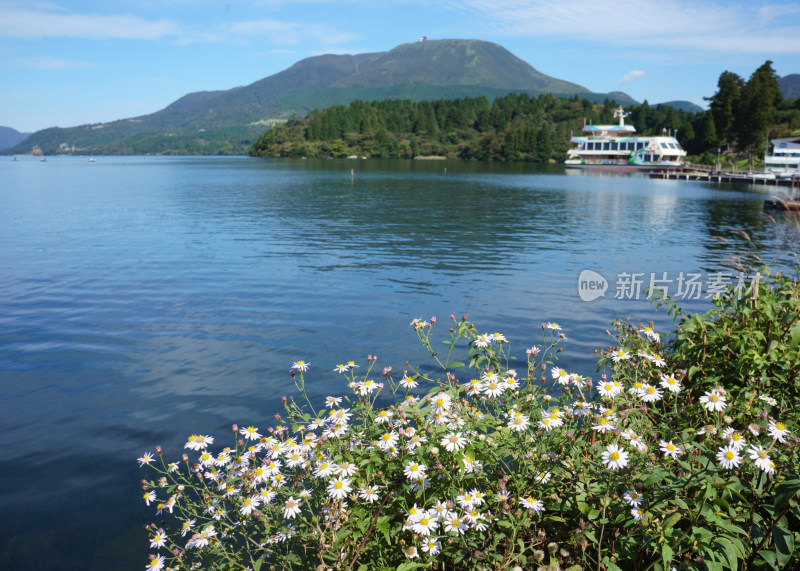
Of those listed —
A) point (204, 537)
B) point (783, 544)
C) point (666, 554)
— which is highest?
point (783, 544)

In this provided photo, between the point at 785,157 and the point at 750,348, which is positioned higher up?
the point at 785,157

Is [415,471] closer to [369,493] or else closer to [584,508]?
[369,493]

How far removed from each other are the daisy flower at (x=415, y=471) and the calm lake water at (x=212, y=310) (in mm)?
4423

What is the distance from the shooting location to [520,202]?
53.0 meters

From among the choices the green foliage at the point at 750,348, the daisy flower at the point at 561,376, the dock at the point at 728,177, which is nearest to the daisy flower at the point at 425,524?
the daisy flower at the point at 561,376

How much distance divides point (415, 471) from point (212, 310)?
46.0 ft

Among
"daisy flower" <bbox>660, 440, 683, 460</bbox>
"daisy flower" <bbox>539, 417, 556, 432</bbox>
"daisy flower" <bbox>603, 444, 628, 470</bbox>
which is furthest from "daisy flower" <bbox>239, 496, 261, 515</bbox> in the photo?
"daisy flower" <bbox>660, 440, 683, 460</bbox>

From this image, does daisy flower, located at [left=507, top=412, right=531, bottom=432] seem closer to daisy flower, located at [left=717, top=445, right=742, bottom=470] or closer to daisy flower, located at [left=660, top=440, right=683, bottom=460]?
daisy flower, located at [left=660, top=440, right=683, bottom=460]

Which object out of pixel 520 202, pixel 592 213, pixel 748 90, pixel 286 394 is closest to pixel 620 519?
pixel 286 394

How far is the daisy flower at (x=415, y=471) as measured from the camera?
3420mm

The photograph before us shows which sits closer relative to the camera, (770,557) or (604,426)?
(770,557)

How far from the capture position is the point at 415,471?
345 centimetres

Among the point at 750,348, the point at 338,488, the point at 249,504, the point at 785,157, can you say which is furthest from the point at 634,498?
the point at 785,157

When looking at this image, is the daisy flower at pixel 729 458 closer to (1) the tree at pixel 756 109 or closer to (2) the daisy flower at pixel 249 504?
(2) the daisy flower at pixel 249 504
